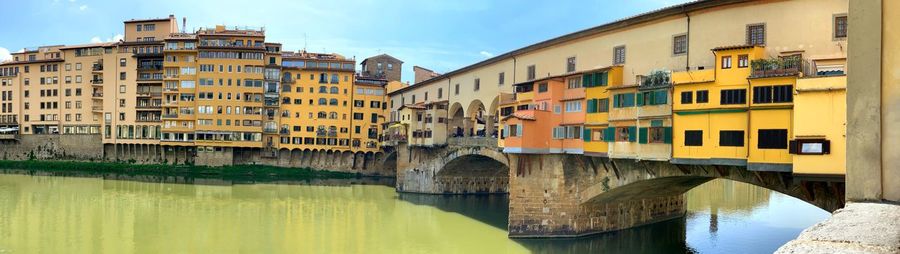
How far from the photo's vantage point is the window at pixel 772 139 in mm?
18547

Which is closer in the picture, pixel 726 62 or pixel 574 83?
pixel 726 62

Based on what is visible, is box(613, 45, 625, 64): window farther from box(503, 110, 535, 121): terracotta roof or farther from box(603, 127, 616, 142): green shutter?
box(503, 110, 535, 121): terracotta roof

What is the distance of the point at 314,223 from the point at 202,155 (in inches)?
1422

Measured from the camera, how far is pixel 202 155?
64.5 meters

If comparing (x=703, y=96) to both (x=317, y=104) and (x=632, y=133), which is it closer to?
(x=632, y=133)

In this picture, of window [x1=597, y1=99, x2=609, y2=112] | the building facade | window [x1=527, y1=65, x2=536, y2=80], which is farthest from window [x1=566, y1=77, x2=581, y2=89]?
the building facade

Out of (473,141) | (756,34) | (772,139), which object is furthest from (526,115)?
(772,139)

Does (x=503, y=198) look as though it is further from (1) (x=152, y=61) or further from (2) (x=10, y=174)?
(2) (x=10, y=174)

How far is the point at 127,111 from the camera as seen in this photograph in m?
68.6

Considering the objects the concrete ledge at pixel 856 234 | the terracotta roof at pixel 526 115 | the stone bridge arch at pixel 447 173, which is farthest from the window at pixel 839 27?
the stone bridge arch at pixel 447 173

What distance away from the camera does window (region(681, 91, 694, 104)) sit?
70.0 ft

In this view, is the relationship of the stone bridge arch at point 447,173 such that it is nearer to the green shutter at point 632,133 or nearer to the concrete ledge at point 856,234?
the green shutter at point 632,133

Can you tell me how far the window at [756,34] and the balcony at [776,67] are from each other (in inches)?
70.9

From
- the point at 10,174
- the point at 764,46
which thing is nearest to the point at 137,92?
the point at 10,174
